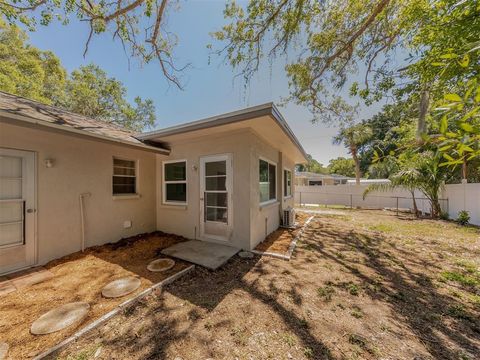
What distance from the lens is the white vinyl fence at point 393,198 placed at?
26.1 feet

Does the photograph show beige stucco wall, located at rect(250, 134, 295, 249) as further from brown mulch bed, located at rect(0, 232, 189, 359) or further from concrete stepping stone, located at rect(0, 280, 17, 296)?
concrete stepping stone, located at rect(0, 280, 17, 296)

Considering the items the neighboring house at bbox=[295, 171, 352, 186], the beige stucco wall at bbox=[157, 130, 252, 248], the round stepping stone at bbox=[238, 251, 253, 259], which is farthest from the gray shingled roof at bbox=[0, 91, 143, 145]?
the neighboring house at bbox=[295, 171, 352, 186]

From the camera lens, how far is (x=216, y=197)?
5.07 m

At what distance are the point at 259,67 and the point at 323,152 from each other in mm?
18444

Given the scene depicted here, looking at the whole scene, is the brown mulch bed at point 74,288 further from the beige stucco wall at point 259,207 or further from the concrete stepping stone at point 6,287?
the beige stucco wall at point 259,207

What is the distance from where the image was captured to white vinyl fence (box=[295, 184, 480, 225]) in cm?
795

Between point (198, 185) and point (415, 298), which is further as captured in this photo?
point (198, 185)

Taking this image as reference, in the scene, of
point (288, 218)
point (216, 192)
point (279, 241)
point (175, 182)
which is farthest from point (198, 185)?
point (288, 218)

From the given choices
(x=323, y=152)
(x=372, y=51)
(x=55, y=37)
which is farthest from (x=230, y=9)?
(x=323, y=152)

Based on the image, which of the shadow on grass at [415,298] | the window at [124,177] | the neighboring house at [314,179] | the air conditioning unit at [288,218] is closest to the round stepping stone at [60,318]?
the window at [124,177]

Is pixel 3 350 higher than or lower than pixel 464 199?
lower

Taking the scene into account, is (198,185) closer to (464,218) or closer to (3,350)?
(3,350)

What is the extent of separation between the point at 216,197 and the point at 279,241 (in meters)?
2.39

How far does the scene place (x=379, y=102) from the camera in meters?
5.96
